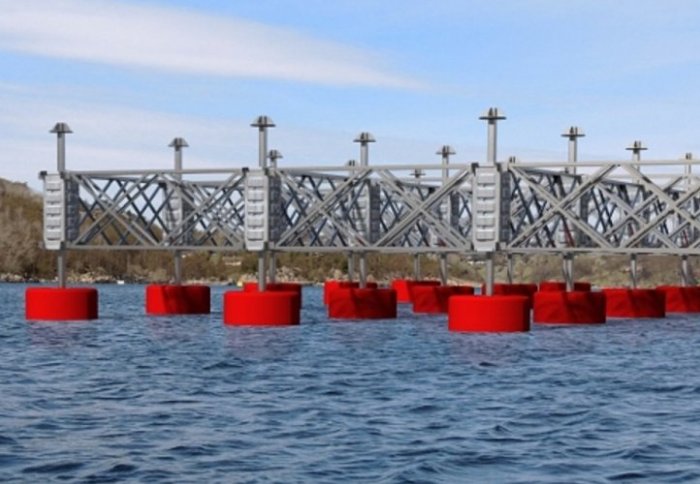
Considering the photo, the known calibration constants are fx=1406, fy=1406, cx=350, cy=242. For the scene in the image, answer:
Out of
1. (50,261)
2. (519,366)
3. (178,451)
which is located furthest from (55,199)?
(50,261)

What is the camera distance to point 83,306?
56062 mm

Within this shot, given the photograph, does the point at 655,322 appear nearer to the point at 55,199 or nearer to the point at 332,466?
the point at 55,199

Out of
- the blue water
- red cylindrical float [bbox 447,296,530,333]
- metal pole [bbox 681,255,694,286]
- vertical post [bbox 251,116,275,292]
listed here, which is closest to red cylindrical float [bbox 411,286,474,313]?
metal pole [bbox 681,255,694,286]

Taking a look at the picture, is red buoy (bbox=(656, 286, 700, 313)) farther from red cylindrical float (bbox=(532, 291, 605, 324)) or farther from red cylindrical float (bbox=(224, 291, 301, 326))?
red cylindrical float (bbox=(224, 291, 301, 326))

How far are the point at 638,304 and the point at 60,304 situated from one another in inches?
1049

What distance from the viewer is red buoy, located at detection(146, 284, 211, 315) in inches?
2432

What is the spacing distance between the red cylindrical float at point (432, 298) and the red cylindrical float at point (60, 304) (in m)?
18.9

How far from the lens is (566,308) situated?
54.0m

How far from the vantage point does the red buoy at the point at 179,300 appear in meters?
61.8

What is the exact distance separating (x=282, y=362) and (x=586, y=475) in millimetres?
18545

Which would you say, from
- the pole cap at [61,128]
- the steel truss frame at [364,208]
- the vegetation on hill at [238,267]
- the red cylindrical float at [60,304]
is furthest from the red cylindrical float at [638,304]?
the vegetation on hill at [238,267]

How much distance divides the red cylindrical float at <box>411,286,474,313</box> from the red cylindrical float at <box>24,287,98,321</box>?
18943mm

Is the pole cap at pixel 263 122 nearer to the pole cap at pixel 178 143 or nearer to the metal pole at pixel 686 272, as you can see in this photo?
the pole cap at pixel 178 143

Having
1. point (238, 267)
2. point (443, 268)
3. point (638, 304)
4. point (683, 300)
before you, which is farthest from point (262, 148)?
point (238, 267)
